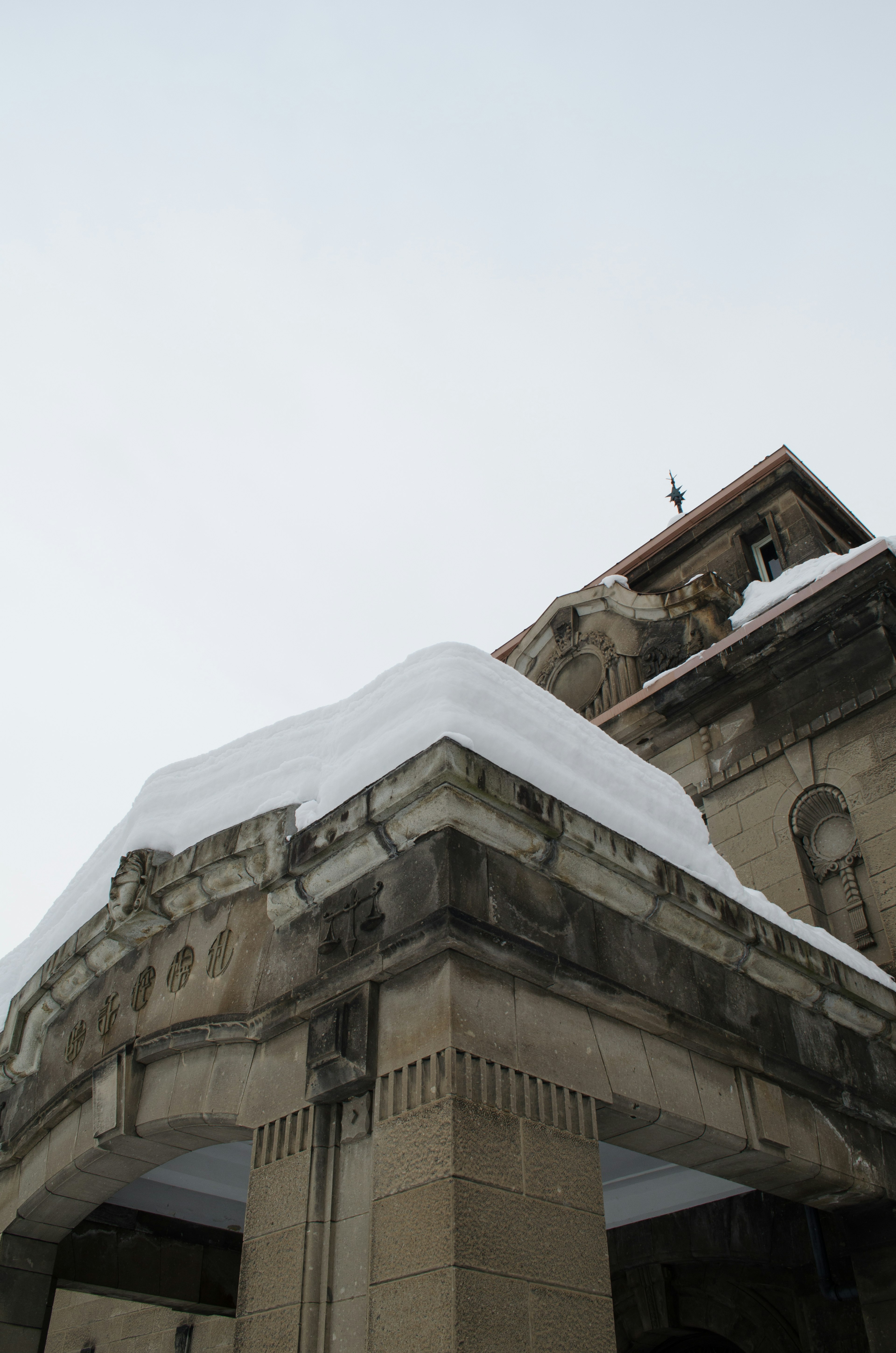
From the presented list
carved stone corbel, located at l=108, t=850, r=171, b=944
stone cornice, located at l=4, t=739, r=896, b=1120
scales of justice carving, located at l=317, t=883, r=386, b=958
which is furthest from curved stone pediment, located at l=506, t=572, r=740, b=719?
scales of justice carving, located at l=317, t=883, r=386, b=958

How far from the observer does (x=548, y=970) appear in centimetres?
439

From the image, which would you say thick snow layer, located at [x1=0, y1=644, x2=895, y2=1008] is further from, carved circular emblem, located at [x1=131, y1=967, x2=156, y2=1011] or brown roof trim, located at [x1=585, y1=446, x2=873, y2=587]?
brown roof trim, located at [x1=585, y1=446, x2=873, y2=587]

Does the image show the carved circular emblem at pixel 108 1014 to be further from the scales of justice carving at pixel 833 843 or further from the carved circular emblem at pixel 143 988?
the scales of justice carving at pixel 833 843

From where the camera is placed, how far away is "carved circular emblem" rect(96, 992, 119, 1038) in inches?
233

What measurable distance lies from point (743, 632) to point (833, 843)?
255 centimetres

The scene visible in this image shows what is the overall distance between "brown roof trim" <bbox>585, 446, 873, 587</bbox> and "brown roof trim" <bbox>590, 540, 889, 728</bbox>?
292 cm

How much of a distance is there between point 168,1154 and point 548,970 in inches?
110

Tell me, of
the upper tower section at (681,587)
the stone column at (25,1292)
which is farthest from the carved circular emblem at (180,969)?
the upper tower section at (681,587)

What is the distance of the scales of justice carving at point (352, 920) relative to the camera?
4.46m

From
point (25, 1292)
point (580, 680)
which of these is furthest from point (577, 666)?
point (25, 1292)

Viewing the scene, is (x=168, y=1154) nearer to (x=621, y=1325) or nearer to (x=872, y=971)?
(x=621, y=1325)

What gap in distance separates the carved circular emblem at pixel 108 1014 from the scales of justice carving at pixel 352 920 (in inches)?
81.2

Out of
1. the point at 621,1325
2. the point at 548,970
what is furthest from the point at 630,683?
the point at 548,970

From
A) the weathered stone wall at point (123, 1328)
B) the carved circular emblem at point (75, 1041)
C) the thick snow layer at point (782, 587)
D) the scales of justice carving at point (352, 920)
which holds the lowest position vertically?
the weathered stone wall at point (123, 1328)
